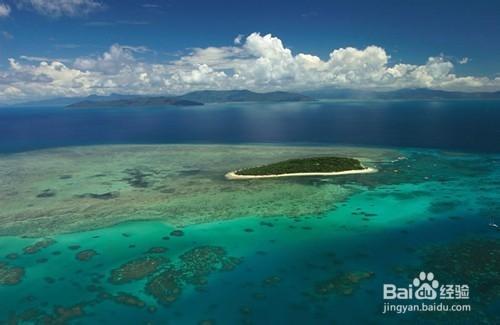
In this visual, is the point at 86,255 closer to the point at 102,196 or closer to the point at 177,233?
the point at 177,233

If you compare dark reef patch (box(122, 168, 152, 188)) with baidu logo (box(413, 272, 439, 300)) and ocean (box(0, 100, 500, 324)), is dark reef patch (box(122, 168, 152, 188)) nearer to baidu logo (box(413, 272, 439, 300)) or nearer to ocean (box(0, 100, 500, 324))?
ocean (box(0, 100, 500, 324))

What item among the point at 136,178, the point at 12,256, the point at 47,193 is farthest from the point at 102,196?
the point at 12,256

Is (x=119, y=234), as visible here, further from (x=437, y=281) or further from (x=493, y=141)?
(x=493, y=141)

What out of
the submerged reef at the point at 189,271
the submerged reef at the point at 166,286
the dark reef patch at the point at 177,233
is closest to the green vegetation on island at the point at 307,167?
the dark reef patch at the point at 177,233

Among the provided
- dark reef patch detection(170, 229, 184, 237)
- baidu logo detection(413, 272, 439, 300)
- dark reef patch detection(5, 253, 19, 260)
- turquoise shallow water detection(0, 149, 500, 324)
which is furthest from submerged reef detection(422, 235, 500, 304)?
dark reef patch detection(5, 253, 19, 260)

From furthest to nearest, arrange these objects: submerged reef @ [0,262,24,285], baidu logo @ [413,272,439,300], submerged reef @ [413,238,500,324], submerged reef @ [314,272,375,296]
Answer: submerged reef @ [0,262,24,285] → submerged reef @ [314,272,375,296] → baidu logo @ [413,272,439,300] → submerged reef @ [413,238,500,324]

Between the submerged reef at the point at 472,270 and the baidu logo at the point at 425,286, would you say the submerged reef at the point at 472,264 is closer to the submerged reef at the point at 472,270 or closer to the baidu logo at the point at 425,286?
the submerged reef at the point at 472,270
